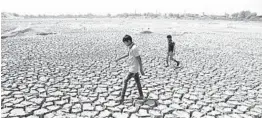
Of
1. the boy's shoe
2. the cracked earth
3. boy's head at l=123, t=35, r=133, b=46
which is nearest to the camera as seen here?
boy's head at l=123, t=35, r=133, b=46

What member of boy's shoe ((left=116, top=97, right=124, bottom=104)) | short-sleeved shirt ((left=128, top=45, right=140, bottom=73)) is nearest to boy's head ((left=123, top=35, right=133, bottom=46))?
short-sleeved shirt ((left=128, top=45, right=140, bottom=73))

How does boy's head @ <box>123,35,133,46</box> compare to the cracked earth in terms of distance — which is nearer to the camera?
boy's head @ <box>123,35,133,46</box>

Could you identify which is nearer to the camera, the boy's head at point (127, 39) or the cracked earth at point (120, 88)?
the boy's head at point (127, 39)

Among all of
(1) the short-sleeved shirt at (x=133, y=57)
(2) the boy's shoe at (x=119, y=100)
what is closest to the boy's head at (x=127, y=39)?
(1) the short-sleeved shirt at (x=133, y=57)

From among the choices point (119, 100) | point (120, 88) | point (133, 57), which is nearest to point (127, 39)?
point (133, 57)

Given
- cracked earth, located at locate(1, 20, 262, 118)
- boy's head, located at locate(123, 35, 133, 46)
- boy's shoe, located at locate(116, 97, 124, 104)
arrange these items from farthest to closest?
boy's shoe, located at locate(116, 97, 124, 104), cracked earth, located at locate(1, 20, 262, 118), boy's head, located at locate(123, 35, 133, 46)

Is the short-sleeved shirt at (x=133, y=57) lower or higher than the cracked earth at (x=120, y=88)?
higher

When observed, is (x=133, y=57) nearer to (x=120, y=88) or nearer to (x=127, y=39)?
(x=127, y=39)

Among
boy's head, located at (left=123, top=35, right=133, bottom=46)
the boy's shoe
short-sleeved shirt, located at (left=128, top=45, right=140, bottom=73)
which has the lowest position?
the boy's shoe

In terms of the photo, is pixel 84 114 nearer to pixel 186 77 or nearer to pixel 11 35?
pixel 186 77

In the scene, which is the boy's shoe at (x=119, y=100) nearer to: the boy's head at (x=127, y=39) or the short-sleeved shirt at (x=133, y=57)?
the short-sleeved shirt at (x=133, y=57)

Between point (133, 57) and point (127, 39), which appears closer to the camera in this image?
point (127, 39)

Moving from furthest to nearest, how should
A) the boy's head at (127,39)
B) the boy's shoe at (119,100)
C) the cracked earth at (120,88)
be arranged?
the boy's shoe at (119,100)
the cracked earth at (120,88)
the boy's head at (127,39)

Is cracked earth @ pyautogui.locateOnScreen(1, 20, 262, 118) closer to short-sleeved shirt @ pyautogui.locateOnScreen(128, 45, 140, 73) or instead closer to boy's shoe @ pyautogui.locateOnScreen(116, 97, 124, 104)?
boy's shoe @ pyautogui.locateOnScreen(116, 97, 124, 104)
